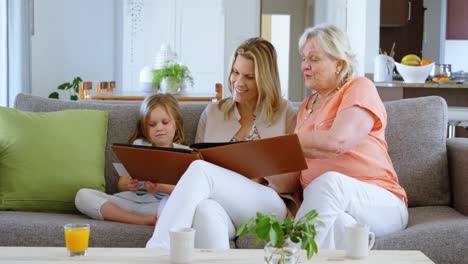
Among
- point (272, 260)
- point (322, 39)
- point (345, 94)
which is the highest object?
point (322, 39)

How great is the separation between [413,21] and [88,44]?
172 inches

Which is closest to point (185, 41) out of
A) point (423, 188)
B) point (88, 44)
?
point (88, 44)

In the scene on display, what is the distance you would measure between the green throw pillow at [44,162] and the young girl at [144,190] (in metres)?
0.11

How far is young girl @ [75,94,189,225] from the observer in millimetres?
2852

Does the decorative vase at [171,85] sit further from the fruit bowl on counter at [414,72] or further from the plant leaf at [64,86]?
the plant leaf at [64,86]

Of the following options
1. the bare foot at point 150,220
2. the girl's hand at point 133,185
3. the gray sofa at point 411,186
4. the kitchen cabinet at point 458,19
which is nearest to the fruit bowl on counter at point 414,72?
the gray sofa at point 411,186

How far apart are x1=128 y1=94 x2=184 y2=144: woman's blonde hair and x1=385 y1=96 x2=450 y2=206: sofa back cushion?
85cm

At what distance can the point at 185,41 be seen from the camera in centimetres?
989

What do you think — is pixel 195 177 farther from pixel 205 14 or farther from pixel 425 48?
pixel 425 48

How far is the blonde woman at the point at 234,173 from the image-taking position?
2.37 meters

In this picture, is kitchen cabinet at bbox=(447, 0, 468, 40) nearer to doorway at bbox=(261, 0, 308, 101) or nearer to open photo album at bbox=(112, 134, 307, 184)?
doorway at bbox=(261, 0, 308, 101)

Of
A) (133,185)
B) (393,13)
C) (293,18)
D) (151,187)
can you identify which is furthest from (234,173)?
(293,18)

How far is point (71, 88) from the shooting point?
9258mm

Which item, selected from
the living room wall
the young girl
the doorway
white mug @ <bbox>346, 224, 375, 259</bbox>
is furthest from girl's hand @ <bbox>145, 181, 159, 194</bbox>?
the doorway
